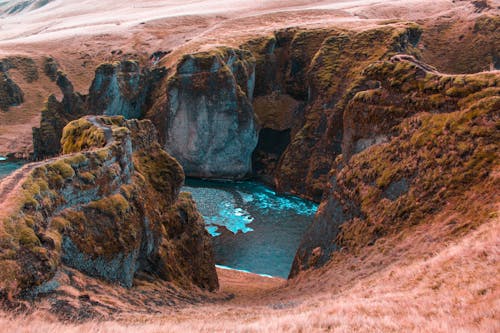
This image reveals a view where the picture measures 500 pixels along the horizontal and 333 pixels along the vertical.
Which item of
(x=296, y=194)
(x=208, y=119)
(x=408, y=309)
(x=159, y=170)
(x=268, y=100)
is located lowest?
(x=296, y=194)

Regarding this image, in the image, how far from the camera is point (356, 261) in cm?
3272

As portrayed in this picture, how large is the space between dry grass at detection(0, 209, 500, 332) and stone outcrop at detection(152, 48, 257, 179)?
79.0 metres

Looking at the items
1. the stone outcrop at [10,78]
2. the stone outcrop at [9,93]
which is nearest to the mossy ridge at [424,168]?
the stone outcrop at [9,93]

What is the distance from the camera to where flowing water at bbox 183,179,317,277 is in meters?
59.5

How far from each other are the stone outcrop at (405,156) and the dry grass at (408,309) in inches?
236

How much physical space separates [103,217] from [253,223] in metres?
43.5

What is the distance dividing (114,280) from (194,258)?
16.9 metres

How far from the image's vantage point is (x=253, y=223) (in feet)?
233

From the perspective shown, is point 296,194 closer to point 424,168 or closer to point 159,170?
point 159,170

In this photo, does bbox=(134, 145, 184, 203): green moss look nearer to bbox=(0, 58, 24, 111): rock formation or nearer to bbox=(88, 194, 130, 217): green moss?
bbox=(88, 194, 130, 217): green moss

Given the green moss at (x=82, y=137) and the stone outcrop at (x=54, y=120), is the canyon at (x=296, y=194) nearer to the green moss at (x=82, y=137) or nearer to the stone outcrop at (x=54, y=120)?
the green moss at (x=82, y=137)

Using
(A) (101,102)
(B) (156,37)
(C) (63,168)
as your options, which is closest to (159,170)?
(C) (63,168)

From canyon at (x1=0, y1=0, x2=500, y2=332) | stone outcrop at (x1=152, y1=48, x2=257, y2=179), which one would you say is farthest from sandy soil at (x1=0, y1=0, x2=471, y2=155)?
canyon at (x1=0, y1=0, x2=500, y2=332)

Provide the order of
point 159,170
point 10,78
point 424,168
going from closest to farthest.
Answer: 1. point 424,168
2. point 159,170
3. point 10,78
